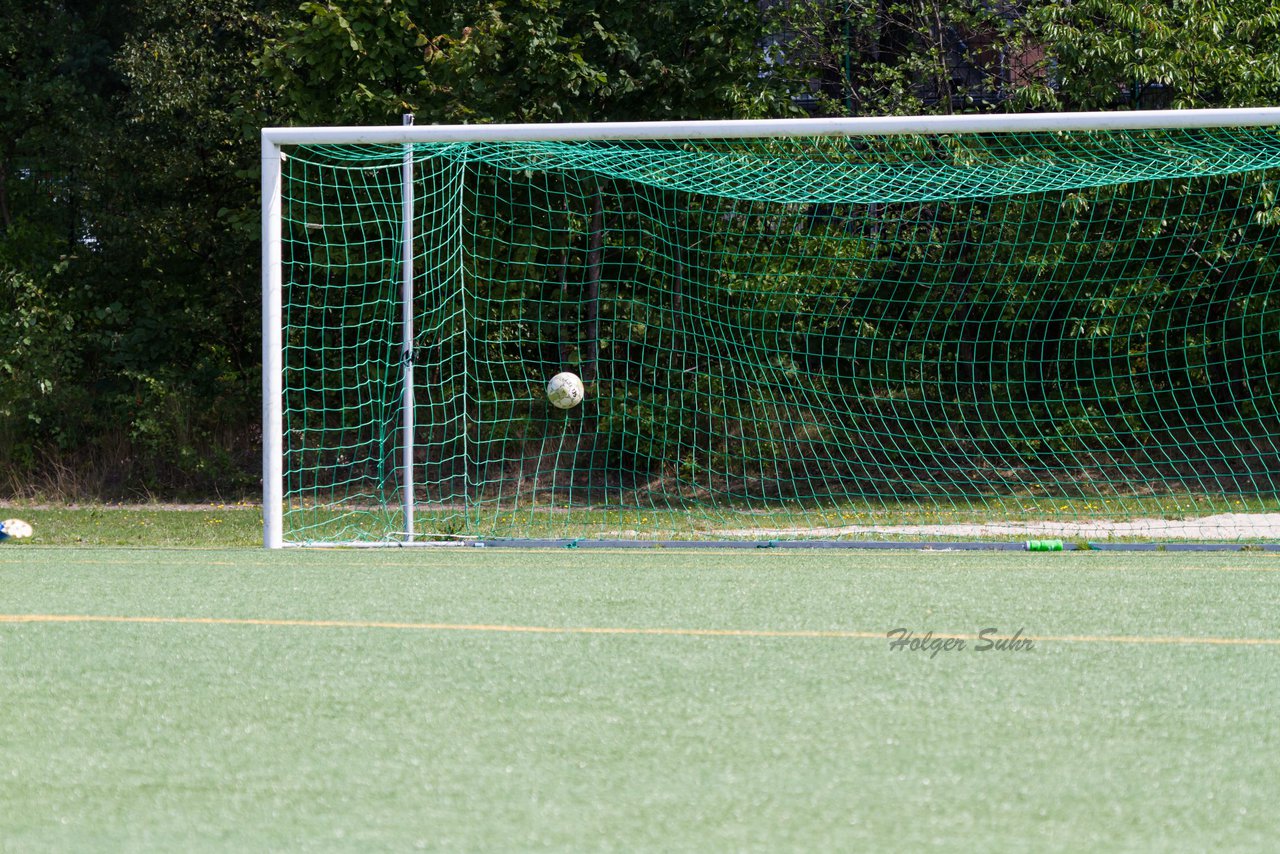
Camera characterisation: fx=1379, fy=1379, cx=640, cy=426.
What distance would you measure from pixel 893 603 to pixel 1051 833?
2.23m

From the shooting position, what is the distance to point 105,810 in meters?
2.37

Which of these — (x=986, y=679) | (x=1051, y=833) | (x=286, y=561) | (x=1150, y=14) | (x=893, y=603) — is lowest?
(x=286, y=561)

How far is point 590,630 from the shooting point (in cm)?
402

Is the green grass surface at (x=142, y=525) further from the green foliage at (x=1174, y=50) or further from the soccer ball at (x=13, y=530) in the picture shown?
the green foliage at (x=1174, y=50)

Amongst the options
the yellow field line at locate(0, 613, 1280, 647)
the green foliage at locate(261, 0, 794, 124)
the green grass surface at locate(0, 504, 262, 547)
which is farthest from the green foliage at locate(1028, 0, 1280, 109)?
the yellow field line at locate(0, 613, 1280, 647)

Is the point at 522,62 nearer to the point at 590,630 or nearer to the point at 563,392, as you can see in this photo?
the point at 563,392

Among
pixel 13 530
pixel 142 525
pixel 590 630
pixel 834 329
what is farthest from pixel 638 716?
pixel 834 329

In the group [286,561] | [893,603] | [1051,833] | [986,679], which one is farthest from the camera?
[286,561]

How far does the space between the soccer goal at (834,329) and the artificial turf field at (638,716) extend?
5.52 meters

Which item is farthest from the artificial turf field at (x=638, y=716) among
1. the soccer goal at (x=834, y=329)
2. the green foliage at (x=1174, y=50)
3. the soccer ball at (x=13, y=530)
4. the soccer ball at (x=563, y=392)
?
the green foliage at (x=1174, y=50)

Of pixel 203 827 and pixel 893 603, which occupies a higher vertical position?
pixel 203 827

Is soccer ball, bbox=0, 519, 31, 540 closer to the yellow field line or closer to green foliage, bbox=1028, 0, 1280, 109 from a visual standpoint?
the yellow field line

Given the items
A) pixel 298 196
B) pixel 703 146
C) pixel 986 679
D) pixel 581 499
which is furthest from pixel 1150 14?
pixel 986 679

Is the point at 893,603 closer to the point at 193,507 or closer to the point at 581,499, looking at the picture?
the point at 581,499
